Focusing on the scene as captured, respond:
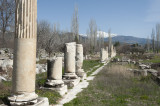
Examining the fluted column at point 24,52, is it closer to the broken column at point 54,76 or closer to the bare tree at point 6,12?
the broken column at point 54,76

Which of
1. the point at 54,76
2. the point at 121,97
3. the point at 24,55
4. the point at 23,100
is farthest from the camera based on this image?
the point at 54,76

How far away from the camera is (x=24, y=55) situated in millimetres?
5789

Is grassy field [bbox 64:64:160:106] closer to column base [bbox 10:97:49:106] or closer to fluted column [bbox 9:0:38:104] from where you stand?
column base [bbox 10:97:49:106]

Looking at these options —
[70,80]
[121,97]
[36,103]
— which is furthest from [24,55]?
[70,80]

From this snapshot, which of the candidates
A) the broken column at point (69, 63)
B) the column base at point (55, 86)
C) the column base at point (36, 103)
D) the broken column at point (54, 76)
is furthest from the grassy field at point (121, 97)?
the broken column at point (69, 63)

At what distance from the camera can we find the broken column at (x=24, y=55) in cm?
576

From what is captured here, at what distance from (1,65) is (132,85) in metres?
10.00

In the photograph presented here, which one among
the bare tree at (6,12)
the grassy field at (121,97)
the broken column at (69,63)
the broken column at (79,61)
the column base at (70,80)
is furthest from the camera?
the bare tree at (6,12)

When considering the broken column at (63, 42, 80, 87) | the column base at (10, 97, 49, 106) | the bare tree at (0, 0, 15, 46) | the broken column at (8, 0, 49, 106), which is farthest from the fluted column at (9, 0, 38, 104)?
the bare tree at (0, 0, 15, 46)

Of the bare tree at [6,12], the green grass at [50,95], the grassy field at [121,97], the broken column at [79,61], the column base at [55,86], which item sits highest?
the bare tree at [6,12]

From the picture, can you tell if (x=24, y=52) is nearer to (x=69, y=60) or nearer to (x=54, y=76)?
(x=54, y=76)

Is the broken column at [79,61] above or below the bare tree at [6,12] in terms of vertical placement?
below

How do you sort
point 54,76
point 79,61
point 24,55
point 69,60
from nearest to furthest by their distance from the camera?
point 24,55
point 54,76
point 69,60
point 79,61

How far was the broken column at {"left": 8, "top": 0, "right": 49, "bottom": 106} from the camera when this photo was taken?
5758mm
